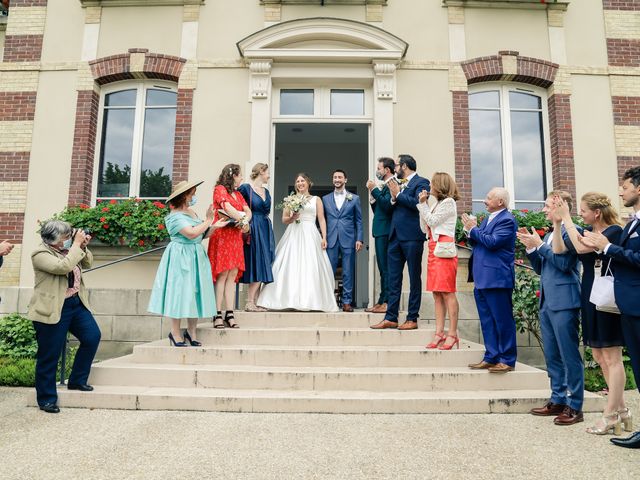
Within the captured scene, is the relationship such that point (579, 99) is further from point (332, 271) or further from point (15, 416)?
point (15, 416)

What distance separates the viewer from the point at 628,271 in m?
3.05

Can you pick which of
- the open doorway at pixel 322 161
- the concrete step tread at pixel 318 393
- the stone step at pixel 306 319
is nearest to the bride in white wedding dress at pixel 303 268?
the stone step at pixel 306 319

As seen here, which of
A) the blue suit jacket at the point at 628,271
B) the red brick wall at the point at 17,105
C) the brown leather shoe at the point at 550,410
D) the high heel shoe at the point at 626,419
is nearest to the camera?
the blue suit jacket at the point at 628,271

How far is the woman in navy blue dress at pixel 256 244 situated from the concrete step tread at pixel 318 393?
1.82m

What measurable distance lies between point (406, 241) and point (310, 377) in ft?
6.08

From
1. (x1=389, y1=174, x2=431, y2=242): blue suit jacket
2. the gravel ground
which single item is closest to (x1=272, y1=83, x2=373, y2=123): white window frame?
(x1=389, y1=174, x2=431, y2=242): blue suit jacket

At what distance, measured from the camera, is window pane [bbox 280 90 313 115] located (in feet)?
24.8

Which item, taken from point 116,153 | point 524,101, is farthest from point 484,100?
point 116,153

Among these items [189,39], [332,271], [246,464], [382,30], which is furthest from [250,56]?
[246,464]

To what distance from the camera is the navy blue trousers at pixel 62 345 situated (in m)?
3.81

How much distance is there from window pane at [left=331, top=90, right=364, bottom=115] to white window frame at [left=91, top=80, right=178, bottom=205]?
2.69m

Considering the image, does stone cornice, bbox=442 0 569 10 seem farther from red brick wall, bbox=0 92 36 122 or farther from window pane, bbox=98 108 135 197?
red brick wall, bbox=0 92 36 122

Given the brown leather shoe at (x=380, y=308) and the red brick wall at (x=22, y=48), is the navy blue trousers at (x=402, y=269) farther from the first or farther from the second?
the red brick wall at (x=22, y=48)

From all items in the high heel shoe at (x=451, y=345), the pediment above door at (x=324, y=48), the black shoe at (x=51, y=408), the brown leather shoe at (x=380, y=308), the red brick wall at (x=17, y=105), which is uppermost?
the pediment above door at (x=324, y=48)
